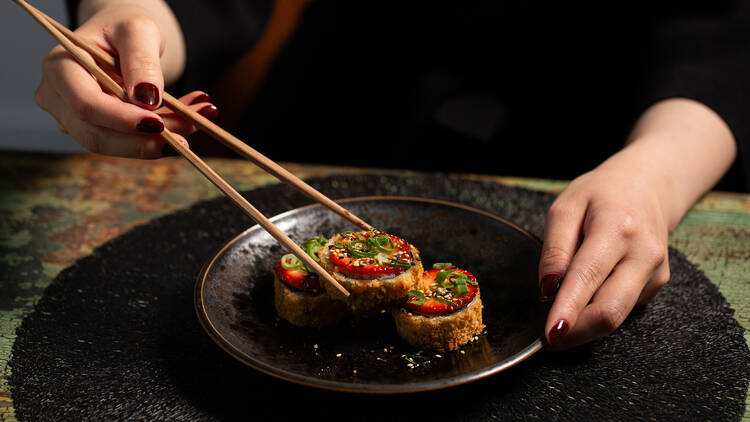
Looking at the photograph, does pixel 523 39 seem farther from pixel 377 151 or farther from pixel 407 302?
pixel 407 302

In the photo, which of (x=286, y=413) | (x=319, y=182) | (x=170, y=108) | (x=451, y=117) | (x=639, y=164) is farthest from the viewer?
(x=451, y=117)

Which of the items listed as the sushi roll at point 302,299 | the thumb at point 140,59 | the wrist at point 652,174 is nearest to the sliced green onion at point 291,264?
the sushi roll at point 302,299

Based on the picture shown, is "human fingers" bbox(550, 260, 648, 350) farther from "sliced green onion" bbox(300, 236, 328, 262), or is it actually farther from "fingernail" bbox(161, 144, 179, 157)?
"fingernail" bbox(161, 144, 179, 157)

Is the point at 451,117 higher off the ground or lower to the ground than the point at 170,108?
lower

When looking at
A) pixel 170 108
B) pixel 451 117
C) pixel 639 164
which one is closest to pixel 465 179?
pixel 451 117

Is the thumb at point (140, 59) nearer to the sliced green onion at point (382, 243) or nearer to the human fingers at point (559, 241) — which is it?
the sliced green onion at point (382, 243)

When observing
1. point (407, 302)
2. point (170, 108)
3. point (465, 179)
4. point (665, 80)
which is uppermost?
point (170, 108)

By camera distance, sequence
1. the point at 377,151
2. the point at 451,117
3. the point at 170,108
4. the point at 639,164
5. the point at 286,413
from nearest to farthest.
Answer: the point at 286,413, the point at 170,108, the point at 639,164, the point at 451,117, the point at 377,151
